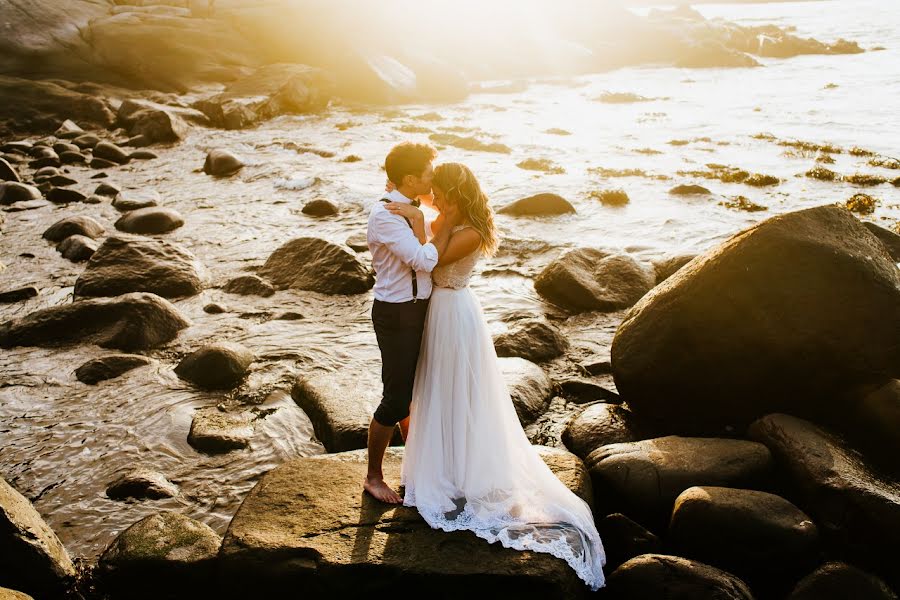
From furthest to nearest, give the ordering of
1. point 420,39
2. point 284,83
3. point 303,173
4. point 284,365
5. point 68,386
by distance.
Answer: point 420,39
point 284,83
point 303,173
point 284,365
point 68,386

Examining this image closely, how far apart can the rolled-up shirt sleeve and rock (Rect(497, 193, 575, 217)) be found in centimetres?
1069

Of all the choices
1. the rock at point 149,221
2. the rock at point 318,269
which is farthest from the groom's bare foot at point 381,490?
the rock at point 149,221

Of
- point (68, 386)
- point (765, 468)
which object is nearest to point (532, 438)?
point (765, 468)

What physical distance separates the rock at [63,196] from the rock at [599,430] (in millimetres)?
14436

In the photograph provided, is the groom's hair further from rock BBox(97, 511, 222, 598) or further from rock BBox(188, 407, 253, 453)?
rock BBox(188, 407, 253, 453)

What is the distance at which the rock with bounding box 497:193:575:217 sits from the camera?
600 inches

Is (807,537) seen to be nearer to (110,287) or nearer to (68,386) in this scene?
(68,386)

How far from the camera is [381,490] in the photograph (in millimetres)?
5188

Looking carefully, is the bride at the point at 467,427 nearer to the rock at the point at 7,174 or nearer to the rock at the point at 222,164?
the rock at the point at 222,164

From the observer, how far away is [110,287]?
10430mm

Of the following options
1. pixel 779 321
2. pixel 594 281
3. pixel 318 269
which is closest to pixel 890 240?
pixel 594 281

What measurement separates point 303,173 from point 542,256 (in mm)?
9114

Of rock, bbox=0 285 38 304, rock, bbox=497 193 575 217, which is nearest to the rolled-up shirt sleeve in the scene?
rock, bbox=0 285 38 304

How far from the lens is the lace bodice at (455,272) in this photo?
4.89m
